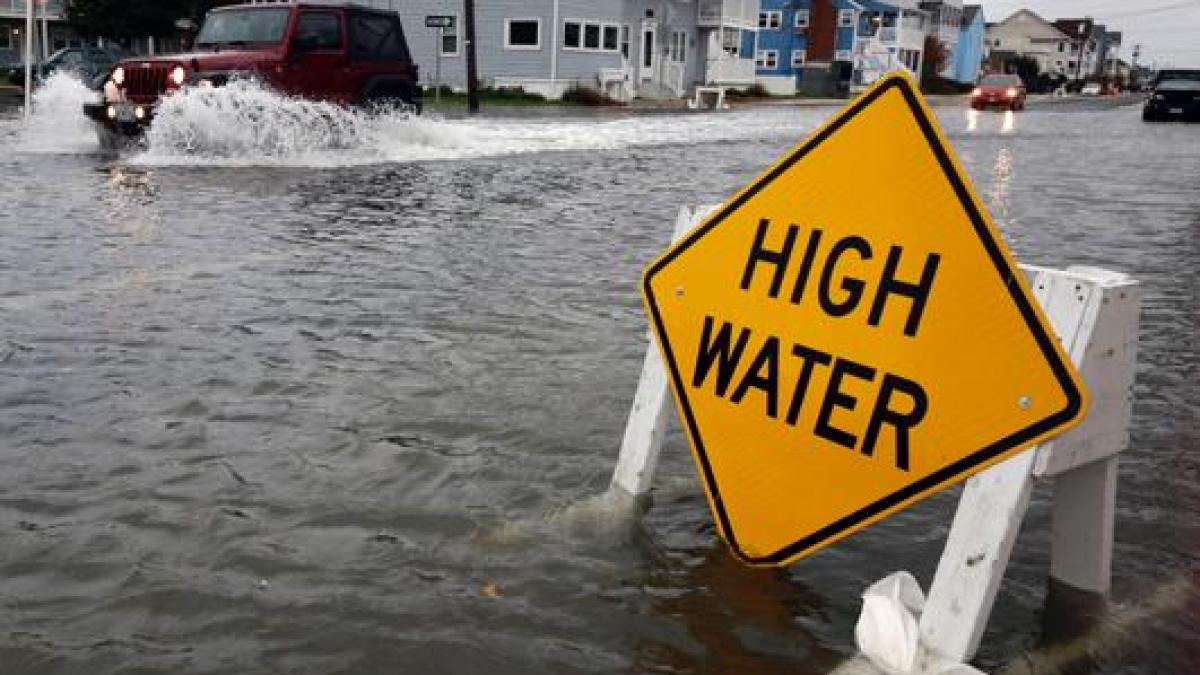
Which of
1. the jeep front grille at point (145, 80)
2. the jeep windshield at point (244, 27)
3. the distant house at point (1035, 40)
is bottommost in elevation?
the jeep front grille at point (145, 80)

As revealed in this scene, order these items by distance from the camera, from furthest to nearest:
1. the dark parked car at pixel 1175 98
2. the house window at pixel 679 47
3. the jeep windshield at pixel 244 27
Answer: the house window at pixel 679 47, the dark parked car at pixel 1175 98, the jeep windshield at pixel 244 27

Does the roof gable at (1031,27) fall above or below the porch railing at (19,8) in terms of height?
above

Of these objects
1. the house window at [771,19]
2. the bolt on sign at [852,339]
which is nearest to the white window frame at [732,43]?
the house window at [771,19]

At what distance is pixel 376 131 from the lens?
58.6ft

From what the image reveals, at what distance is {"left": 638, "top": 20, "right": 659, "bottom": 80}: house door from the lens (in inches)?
1783

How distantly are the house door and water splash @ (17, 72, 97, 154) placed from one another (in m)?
27.7

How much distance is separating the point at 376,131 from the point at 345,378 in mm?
13357

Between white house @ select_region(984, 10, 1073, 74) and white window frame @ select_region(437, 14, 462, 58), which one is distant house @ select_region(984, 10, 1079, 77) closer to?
white house @ select_region(984, 10, 1073, 74)

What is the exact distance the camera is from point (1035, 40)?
472 feet

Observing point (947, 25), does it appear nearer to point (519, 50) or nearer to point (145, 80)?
point (519, 50)

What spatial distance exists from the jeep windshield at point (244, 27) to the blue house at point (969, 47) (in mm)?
91948

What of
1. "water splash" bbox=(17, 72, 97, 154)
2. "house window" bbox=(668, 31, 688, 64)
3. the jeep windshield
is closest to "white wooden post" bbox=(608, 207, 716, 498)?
the jeep windshield

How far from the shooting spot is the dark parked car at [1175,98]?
4066cm

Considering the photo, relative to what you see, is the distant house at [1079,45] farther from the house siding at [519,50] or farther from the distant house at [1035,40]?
the house siding at [519,50]
